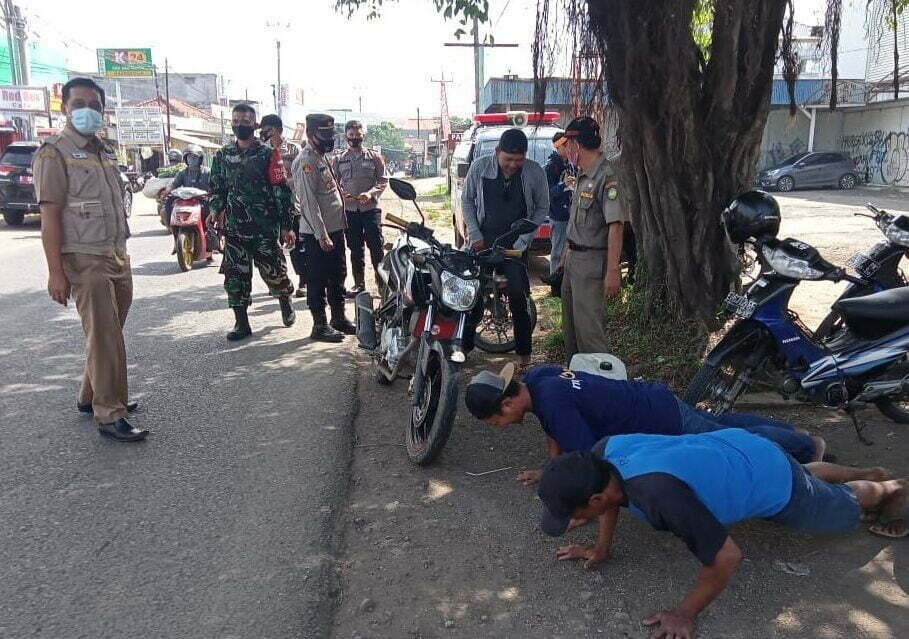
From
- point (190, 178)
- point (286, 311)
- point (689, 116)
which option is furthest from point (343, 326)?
point (190, 178)

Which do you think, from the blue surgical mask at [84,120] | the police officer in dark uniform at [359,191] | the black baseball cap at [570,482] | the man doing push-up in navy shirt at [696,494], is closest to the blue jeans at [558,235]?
the police officer in dark uniform at [359,191]

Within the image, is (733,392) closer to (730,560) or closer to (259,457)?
(730,560)

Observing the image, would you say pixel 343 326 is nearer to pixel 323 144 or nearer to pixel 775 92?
pixel 323 144

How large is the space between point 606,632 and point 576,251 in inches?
111

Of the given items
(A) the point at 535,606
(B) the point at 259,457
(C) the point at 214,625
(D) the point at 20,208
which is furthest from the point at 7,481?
(D) the point at 20,208

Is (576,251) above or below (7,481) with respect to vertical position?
above

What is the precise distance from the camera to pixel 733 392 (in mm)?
4035

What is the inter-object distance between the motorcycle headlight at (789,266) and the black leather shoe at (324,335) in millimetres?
3844

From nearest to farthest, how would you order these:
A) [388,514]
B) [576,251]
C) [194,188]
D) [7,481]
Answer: [388,514], [7,481], [576,251], [194,188]

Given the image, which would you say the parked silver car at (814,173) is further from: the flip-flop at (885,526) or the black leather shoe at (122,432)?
the black leather shoe at (122,432)

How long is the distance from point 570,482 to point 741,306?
2.05 meters

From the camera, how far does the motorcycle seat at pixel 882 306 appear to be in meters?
3.69

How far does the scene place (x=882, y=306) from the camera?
3725 mm

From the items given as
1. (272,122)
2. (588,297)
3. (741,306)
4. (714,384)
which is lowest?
(714,384)
